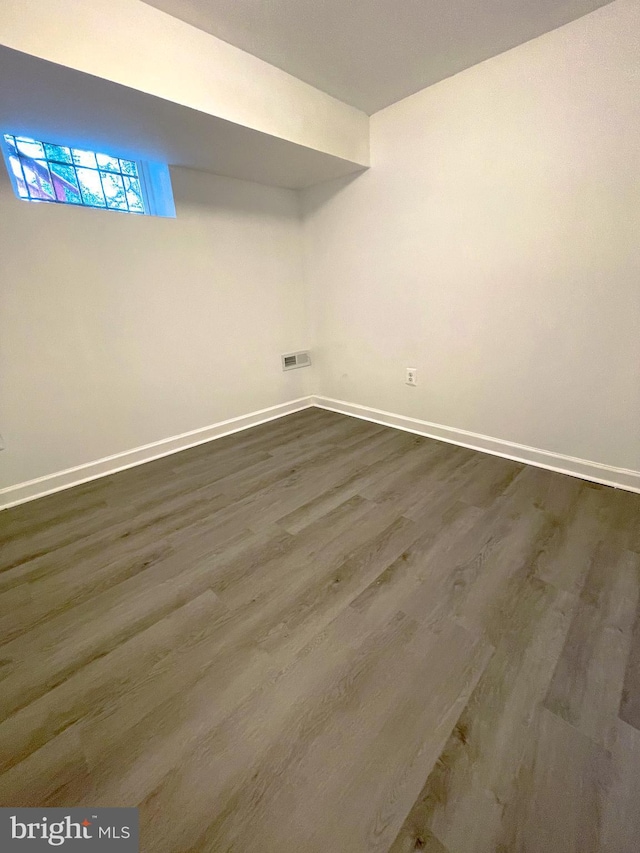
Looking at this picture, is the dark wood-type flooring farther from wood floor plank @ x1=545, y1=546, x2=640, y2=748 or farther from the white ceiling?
the white ceiling

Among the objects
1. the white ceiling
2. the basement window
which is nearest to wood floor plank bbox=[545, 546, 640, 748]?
the white ceiling

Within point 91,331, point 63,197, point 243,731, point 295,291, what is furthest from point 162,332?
point 243,731

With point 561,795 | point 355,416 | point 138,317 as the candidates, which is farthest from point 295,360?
point 561,795

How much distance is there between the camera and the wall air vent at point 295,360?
346 centimetres

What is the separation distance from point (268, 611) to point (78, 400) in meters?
1.90

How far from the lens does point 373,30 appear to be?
5.62 feet

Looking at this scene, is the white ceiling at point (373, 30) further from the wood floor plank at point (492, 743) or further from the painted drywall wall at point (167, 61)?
the wood floor plank at point (492, 743)

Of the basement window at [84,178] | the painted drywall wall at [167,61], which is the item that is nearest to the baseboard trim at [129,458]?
the basement window at [84,178]

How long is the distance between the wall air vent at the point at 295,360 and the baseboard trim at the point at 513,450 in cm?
62

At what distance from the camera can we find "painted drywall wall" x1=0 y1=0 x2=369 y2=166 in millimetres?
1312

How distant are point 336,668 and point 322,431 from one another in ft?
6.79

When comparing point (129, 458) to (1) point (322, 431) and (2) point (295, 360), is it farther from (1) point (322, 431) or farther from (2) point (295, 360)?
(2) point (295, 360)

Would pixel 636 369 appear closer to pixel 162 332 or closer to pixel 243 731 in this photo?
pixel 243 731

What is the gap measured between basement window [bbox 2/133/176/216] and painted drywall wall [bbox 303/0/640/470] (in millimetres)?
1340
